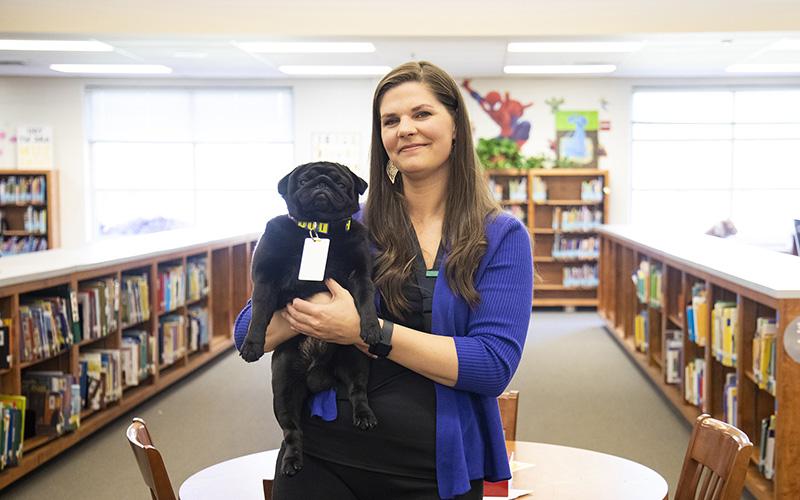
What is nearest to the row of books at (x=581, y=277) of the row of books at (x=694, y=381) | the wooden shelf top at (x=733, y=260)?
the wooden shelf top at (x=733, y=260)

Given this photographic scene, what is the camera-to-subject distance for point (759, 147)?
11.4m

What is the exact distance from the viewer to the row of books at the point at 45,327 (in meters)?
4.16

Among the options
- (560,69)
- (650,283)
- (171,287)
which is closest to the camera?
(171,287)

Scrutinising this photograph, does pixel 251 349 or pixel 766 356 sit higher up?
pixel 251 349

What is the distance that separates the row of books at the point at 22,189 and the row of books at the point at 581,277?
23.0 feet

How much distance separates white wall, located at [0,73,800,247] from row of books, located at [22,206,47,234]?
0.26m

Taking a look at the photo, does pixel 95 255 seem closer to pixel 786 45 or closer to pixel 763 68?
pixel 786 45

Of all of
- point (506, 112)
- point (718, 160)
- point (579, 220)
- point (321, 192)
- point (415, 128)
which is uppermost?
point (506, 112)

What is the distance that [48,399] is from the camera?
14.4 feet

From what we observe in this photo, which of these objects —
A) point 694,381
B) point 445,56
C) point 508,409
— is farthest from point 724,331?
point 445,56

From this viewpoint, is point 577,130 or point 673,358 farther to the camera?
point 577,130

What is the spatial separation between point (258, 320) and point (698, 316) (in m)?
3.79

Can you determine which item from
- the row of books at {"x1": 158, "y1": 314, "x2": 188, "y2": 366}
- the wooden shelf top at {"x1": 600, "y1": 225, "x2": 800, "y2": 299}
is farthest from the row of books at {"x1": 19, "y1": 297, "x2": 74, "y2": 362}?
the wooden shelf top at {"x1": 600, "y1": 225, "x2": 800, "y2": 299}

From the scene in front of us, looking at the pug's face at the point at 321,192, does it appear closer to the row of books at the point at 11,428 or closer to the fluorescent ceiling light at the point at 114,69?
the row of books at the point at 11,428
